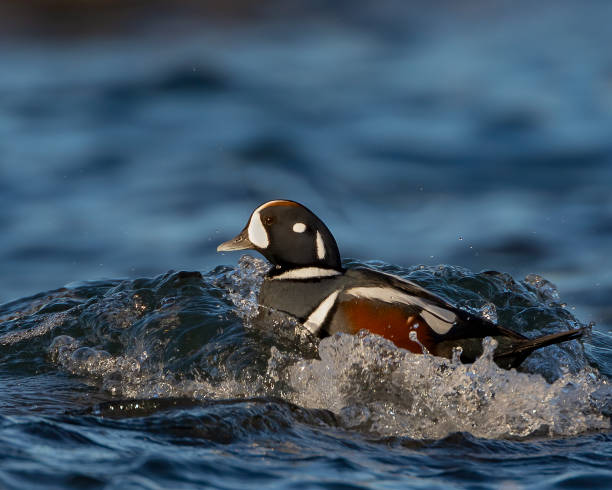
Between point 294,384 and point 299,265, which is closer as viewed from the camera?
point 294,384

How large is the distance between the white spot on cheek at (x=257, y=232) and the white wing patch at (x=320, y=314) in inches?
26.8

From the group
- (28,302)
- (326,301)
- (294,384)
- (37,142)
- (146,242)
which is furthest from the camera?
(37,142)

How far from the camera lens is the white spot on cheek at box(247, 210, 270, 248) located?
Answer: 5.96m

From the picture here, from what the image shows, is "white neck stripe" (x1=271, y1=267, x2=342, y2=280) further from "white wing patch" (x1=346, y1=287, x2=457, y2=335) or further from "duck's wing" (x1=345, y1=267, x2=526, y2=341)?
"white wing patch" (x1=346, y1=287, x2=457, y2=335)

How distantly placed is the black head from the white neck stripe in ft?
0.10

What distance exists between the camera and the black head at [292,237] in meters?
5.89

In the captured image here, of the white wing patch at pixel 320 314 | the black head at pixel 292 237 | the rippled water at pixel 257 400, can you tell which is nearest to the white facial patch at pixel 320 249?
the black head at pixel 292 237

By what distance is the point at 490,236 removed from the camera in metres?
9.16

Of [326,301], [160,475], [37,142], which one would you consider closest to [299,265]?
[326,301]

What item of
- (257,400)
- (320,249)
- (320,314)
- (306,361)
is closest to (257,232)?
(320,249)

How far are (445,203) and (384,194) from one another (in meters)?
0.69

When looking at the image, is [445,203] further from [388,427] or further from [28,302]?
[388,427]

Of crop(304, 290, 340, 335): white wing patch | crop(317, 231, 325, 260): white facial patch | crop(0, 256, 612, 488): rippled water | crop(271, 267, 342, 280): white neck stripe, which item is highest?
crop(317, 231, 325, 260): white facial patch

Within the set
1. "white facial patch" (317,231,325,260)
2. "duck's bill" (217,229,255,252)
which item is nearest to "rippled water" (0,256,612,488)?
"duck's bill" (217,229,255,252)
